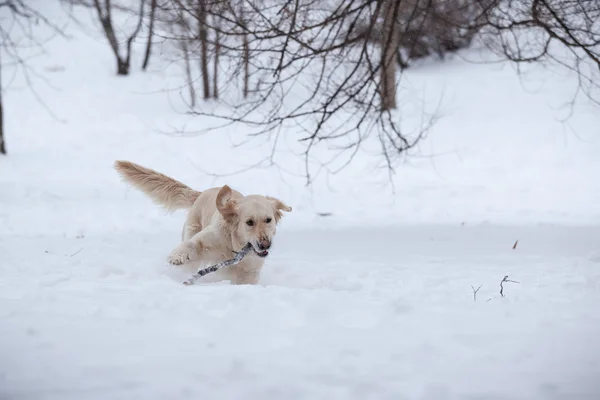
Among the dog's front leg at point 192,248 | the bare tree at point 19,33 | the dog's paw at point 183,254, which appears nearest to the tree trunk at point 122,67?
the bare tree at point 19,33

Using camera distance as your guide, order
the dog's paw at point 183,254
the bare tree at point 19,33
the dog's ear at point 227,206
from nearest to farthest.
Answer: the dog's paw at point 183,254, the dog's ear at point 227,206, the bare tree at point 19,33

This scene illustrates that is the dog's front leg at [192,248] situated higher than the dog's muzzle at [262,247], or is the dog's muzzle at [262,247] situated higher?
the dog's muzzle at [262,247]

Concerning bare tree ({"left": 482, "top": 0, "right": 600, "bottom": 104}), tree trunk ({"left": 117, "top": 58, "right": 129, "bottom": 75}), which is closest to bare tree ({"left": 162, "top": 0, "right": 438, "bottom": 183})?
bare tree ({"left": 482, "top": 0, "right": 600, "bottom": 104})

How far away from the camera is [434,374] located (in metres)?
2.59

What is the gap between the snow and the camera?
256cm

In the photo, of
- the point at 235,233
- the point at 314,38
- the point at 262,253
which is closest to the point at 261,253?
the point at 262,253

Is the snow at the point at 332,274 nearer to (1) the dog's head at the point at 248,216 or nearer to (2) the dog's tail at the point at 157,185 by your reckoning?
(2) the dog's tail at the point at 157,185

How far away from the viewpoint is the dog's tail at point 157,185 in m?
6.38

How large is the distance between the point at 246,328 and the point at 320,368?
0.55 metres

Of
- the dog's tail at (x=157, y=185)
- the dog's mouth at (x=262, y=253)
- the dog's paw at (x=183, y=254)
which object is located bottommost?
the dog's paw at (x=183, y=254)

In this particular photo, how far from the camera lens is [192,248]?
5.04 meters

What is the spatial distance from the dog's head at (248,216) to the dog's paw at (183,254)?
36cm

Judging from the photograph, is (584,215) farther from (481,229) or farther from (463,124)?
(463,124)

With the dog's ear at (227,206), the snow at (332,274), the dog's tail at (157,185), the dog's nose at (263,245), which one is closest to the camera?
the snow at (332,274)
